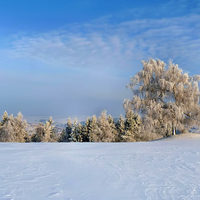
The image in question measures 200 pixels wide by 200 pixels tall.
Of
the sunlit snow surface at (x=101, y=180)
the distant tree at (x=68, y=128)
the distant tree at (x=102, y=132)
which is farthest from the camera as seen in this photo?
the distant tree at (x=68, y=128)

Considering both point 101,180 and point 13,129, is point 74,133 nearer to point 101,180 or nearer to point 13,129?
point 13,129

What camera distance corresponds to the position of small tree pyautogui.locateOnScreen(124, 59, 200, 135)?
16.9m

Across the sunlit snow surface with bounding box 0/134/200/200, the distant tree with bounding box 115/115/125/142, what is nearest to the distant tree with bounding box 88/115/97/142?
the distant tree with bounding box 115/115/125/142

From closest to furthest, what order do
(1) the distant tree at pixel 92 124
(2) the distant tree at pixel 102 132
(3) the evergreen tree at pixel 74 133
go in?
1. (2) the distant tree at pixel 102 132
2. (1) the distant tree at pixel 92 124
3. (3) the evergreen tree at pixel 74 133

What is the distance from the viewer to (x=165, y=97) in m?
18.0

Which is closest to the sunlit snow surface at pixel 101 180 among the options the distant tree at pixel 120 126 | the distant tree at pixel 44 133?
the distant tree at pixel 120 126

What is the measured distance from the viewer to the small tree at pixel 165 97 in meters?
16.9

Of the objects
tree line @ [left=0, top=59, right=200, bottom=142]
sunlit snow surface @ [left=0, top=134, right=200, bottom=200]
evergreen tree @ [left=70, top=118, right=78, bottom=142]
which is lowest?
sunlit snow surface @ [left=0, top=134, right=200, bottom=200]

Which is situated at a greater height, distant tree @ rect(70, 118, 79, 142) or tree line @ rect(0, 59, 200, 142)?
tree line @ rect(0, 59, 200, 142)

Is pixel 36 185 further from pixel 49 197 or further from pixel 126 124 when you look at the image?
pixel 126 124

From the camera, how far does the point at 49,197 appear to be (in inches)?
146

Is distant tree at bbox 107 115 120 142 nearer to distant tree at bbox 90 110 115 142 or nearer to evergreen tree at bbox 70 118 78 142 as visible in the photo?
distant tree at bbox 90 110 115 142

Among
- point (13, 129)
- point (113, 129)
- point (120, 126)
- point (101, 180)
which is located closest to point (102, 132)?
point (113, 129)

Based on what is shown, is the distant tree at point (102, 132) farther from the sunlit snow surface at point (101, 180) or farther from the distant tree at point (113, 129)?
the sunlit snow surface at point (101, 180)
